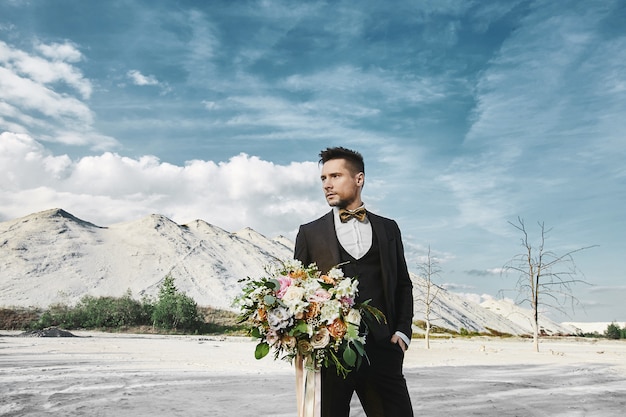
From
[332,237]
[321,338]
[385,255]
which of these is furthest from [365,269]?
[321,338]

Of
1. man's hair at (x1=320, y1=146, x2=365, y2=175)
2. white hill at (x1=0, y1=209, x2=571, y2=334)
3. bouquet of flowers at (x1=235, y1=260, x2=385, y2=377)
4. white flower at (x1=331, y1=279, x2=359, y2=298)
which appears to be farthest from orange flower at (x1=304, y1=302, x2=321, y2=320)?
white hill at (x1=0, y1=209, x2=571, y2=334)

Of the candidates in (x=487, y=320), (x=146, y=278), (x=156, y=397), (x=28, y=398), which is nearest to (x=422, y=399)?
(x=156, y=397)

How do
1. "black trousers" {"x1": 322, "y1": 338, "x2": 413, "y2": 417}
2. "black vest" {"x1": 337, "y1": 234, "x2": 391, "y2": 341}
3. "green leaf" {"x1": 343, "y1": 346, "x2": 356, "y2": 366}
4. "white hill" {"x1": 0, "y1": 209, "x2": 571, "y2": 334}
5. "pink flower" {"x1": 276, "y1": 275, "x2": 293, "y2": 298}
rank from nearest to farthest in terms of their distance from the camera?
1. "green leaf" {"x1": 343, "y1": 346, "x2": 356, "y2": 366}
2. "pink flower" {"x1": 276, "y1": 275, "x2": 293, "y2": 298}
3. "black trousers" {"x1": 322, "y1": 338, "x2": 413, "y2": 417}
4. "black vest" {"x1": 337, "y1": 234, "x2": 391, "y2": 341}
5. "white hill" {"x1": 0, "y1": 209, "x2": 571, "y2": 334}

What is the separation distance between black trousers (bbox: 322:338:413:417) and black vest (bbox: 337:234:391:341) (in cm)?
14

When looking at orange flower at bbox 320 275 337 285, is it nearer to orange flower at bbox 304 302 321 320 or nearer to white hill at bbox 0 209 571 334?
orange flower at bbox 304 302 321 320

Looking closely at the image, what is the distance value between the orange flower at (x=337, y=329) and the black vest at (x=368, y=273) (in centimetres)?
34

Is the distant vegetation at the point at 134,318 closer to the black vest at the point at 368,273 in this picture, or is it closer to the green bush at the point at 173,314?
the green bush at the point at 173,314

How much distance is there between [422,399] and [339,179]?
21.0 ft

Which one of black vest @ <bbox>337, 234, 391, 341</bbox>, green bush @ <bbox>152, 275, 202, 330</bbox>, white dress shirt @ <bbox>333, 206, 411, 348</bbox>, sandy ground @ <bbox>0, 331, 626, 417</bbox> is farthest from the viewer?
green bush @ <bbox>152, 275, 202, 330</bbox>

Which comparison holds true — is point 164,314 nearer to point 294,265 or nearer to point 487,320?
point 294,265

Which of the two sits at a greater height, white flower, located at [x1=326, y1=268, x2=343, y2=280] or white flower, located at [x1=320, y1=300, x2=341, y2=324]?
white flower, located at [x1=326, y1=268, x2=343, y2=280]

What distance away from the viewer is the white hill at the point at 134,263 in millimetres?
53812

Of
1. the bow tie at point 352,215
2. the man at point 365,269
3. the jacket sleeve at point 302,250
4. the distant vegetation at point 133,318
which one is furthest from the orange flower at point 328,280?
the distant vegetation at point 133,318

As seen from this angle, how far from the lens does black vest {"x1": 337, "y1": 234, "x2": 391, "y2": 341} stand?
2986 mm
